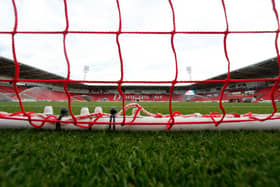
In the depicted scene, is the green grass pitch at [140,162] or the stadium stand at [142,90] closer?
the green grass pitch at [140,162]

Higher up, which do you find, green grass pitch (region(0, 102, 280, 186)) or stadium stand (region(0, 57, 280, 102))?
stadium stand (region(0, 57, 280, 102))

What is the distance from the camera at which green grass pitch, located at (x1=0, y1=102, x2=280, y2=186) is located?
1.09 ft

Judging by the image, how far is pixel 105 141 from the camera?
617 mm

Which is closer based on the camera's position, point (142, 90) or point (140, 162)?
point (140, 162)

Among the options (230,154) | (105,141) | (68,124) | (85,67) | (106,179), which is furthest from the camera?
(85,67)

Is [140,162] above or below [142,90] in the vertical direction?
below

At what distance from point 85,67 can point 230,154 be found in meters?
21.1

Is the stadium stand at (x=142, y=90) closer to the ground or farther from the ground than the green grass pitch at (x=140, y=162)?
farther from the ground

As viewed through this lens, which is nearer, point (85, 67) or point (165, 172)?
point (165, 172)

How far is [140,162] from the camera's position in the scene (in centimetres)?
42

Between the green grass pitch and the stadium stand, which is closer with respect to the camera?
the green grass pitch

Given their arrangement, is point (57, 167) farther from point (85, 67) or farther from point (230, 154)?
point (85, 67)

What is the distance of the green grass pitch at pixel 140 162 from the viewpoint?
33 cm

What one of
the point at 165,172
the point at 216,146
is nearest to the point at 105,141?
the point at 165,172
